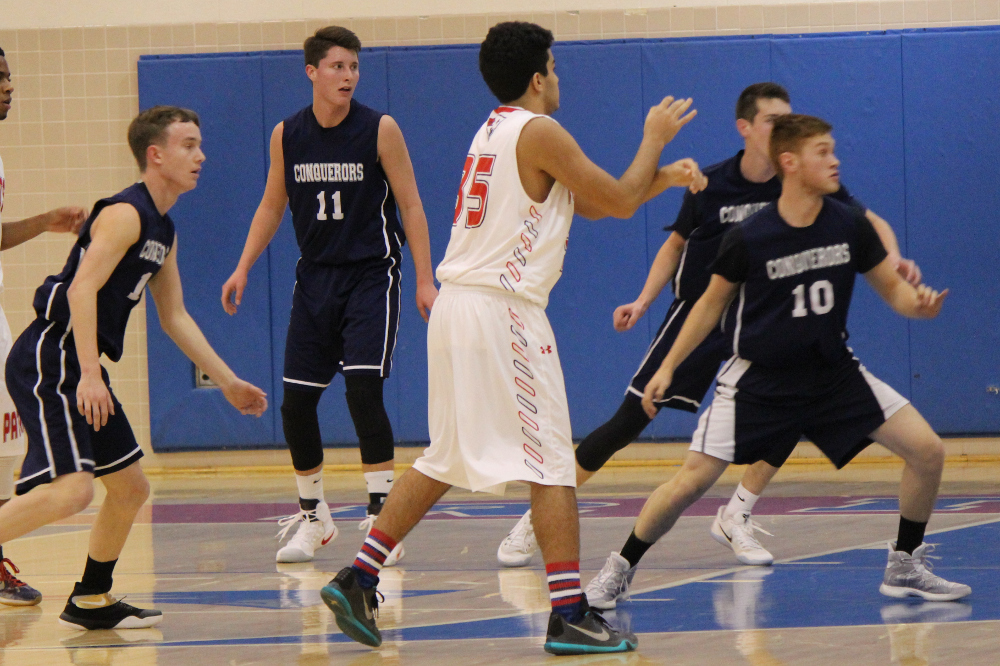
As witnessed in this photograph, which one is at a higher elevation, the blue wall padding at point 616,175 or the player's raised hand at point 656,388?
the blue wall padding at point 616,175

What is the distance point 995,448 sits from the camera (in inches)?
330

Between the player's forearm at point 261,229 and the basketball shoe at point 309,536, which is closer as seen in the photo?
the basketball shoe at point 309,536

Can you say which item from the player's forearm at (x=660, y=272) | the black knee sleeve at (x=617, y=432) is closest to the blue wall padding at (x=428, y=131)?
the black knee sleeve at (x=617, y=432)

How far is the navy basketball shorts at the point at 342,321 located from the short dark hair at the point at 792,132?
1924 mm

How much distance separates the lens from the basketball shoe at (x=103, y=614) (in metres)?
A: 3.99

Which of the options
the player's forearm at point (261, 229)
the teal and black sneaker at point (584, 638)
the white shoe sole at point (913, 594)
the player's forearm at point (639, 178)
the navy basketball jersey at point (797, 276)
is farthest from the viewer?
the player's forearm at point (261, 229)

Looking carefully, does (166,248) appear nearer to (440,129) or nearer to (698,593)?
(698,593)

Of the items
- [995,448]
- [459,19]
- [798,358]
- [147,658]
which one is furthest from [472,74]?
[147,658]

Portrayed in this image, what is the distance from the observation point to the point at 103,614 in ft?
13.1

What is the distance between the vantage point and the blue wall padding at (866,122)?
27.6 ft

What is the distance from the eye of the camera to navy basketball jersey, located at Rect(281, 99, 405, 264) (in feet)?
17.2

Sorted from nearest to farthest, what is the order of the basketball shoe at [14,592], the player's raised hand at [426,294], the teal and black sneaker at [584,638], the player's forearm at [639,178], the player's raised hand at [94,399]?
the teal and black sneaker at [584,638], the player's forearm at [639,178], the player's raised hand at [94,399], the basketball shoe at [14,592], the player's raised hand at [426,294]

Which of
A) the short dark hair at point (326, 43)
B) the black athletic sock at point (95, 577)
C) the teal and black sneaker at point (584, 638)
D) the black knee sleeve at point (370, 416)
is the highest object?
the short dark hair at point (326, 43)

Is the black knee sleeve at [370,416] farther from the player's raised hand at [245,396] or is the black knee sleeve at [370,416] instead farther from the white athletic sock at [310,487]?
the player's raised hand at [245,396]
